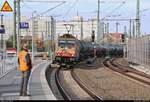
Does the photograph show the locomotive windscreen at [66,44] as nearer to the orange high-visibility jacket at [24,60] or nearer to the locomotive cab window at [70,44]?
the locomotive cab window at [70,44]

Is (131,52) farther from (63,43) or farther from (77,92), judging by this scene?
(77,92)

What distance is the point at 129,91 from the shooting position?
78.5 feet

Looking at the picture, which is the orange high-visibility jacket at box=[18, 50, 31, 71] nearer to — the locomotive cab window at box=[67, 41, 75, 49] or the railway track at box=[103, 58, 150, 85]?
the railway track at box=[103, 58, 150, 85]

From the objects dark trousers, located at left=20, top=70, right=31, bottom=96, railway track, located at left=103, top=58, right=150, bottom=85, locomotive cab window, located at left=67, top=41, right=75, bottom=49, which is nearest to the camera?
dark trousers, located at left=20, top=70, right=31, bottom=96

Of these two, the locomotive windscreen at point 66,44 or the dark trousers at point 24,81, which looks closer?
the dark trousers at point 24,81

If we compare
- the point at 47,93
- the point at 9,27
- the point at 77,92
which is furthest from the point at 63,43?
the point at 9,27

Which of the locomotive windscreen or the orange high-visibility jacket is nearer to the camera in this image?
the orange high-visibility jacket

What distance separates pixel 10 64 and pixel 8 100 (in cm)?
2064

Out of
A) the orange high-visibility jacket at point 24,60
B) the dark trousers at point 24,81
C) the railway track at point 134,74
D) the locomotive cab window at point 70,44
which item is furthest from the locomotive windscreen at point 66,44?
the orange high-visibility jacket at point 24,60

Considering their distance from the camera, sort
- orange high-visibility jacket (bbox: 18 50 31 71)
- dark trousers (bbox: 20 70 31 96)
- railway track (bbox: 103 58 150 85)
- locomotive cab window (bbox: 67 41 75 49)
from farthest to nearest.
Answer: locomotive cab window (bbox: 67 41 75 49)
railway track (bbox: 103 58 150 85)
dark trousers (bbox: 20 70 31 96)
orange high-visibility jacket (bbox: 18 50 31 71)

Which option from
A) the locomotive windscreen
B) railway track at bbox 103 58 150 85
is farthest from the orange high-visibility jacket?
the locomotive windscreen

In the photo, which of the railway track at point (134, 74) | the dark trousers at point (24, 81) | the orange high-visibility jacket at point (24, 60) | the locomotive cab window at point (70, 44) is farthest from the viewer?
the locomotive cab window at point (70, 44)

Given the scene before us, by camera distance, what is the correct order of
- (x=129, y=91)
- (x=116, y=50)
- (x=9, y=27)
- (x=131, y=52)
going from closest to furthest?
1. (x=129, y=91)
2. (x=131, y=52)
3. (x=116, y=50)
4. (x=9, y=27)

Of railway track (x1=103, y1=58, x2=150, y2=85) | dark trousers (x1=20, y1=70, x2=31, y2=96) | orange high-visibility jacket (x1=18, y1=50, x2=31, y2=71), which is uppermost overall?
orange high-visibility jacket (x1=18, y1=50, x2=31, y2=71)
